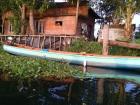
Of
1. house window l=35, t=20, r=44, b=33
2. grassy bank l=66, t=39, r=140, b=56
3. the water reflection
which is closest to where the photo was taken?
the water reflection

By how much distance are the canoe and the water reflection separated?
348 cm

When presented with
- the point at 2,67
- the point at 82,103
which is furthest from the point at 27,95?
the point at 2,67

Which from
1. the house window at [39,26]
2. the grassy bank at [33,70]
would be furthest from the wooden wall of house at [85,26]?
the grassy bank at [33,70]

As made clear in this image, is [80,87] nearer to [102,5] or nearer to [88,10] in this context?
[88,10]

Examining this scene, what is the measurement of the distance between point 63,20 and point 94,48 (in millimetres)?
11245

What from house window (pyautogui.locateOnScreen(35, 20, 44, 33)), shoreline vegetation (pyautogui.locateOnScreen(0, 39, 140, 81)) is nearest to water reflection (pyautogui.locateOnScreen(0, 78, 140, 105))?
shoreline vegetation (pyautogui.locateOnScreen(0, 39, 140, 81))

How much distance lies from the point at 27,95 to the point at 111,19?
3808 centimetres

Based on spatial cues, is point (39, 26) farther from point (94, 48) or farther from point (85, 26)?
point (94, 48)

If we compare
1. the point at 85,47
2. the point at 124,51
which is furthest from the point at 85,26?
the point at 124,51

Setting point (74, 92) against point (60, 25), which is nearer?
point (74, 92)

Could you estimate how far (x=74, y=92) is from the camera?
13.6 m

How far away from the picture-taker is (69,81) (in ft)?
52.6

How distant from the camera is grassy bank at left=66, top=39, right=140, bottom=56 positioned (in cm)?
2483

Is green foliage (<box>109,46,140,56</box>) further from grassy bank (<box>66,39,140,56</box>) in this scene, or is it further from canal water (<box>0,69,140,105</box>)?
canal water (<box>0,69,140,105</box>)
